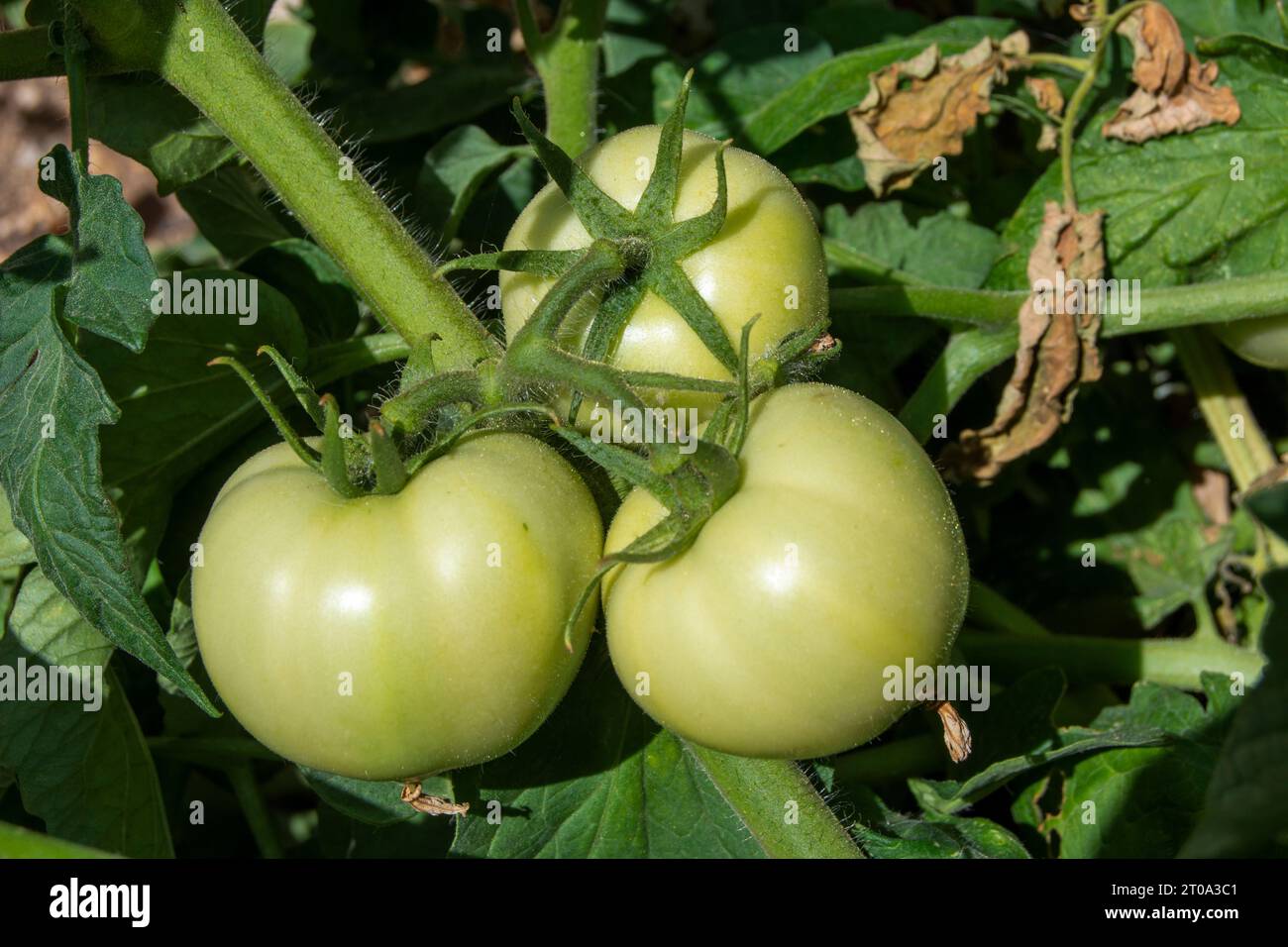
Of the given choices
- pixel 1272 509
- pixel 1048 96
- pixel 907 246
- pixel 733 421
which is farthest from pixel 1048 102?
pixel 1272 509

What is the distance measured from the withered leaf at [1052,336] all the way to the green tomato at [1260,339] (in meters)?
0.22

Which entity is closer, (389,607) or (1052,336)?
(389,607)

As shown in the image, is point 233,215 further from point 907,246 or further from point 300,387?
point 907,246

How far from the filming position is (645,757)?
147cm

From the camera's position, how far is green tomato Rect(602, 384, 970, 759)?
40.9 inches

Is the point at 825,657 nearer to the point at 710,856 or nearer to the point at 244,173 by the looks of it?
the point at 710,856

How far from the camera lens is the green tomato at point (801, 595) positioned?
1.04 meters

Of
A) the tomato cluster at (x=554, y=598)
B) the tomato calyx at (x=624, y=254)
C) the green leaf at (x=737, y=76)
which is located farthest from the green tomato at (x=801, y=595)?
the green leaf at (x=737, y=76)

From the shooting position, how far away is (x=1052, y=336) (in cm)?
160

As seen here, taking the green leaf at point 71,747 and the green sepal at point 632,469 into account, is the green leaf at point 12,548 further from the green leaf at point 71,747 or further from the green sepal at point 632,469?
the green sepal at point 632,469

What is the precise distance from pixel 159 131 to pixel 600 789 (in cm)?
97

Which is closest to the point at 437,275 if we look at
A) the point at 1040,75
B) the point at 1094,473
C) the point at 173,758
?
the point at 173,758

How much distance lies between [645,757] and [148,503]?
0.68 metres
